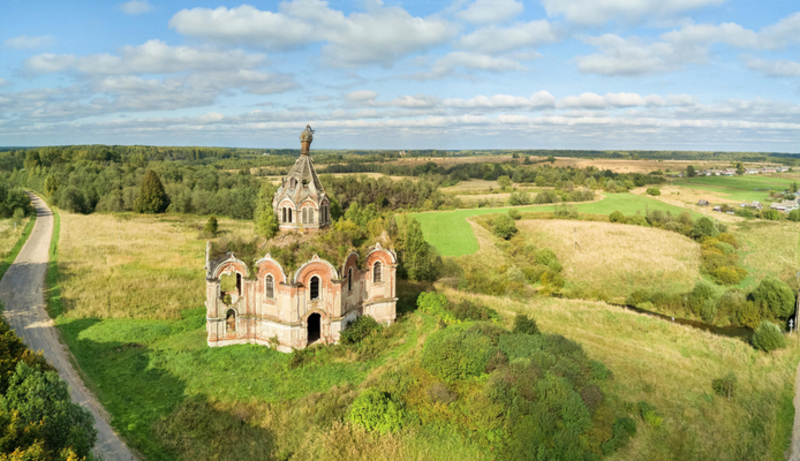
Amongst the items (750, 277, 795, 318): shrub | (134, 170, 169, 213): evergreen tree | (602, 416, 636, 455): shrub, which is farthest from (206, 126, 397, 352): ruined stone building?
(134, 170, 169, 213): evergreen tree

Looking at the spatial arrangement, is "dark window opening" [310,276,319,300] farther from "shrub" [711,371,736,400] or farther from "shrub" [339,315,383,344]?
"shrub" [711,371,736,400]

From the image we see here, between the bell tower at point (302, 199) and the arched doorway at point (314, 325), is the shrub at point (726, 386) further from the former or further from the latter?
the bell tower at point (302, 199)

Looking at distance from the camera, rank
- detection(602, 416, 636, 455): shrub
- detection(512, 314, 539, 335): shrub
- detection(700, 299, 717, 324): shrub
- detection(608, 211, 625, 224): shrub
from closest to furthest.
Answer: detection(602, 416, 636, 455): shrub < detection(512, 314, 539, 335): shrub < detection(700, 299, 717, 324): shrub < detection(608, 211, 625, 224): shrub

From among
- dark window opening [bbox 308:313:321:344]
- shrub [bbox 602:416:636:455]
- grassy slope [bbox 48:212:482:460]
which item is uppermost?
dark window opening [bbox 308:313:321:344]

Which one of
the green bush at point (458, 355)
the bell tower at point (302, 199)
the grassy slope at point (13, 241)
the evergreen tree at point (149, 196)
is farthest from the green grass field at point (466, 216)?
the evergreen tree at point (149, 196)

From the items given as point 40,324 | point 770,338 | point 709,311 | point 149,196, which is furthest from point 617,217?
point 149,196

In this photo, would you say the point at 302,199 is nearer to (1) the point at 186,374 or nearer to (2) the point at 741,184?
(1) the point at 186,374

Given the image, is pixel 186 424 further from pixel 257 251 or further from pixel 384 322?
pixel 384 322
